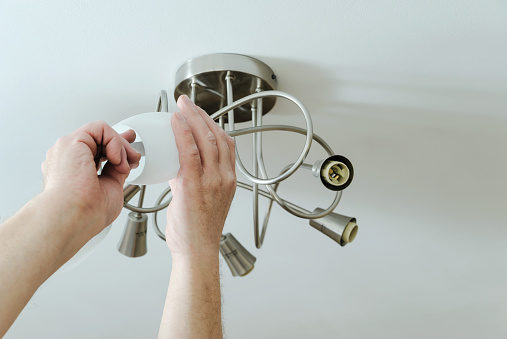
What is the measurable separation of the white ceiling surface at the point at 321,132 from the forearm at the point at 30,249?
0.51 m

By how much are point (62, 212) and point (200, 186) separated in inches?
9.0

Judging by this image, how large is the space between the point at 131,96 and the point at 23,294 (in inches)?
30.8

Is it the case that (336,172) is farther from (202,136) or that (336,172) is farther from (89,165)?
(89,165)

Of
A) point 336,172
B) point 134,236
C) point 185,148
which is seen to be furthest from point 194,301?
point 134,236

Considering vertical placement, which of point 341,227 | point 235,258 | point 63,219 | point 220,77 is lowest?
point 235,258

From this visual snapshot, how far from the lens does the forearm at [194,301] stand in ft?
2.39

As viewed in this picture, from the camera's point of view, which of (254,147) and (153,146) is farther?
(254,147)

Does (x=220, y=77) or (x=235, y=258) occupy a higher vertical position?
(x=220, y=77)

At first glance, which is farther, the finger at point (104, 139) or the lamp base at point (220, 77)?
the lamp base at point (220, 77)

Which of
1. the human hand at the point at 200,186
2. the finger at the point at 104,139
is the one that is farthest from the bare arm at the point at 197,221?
the finger at the point at 104,139

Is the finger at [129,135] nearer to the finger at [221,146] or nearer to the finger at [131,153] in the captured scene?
the finger at [131,153]

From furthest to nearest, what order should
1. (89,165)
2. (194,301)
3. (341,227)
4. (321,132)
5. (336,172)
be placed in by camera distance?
(321,132), (341,227), (336,172), (194,301), (89,165)

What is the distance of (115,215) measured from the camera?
2.35 ft

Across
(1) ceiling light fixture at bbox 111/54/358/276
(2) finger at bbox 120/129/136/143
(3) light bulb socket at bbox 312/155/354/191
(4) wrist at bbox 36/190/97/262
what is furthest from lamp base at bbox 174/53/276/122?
(4) wrist at bbox 36/190/97/262
